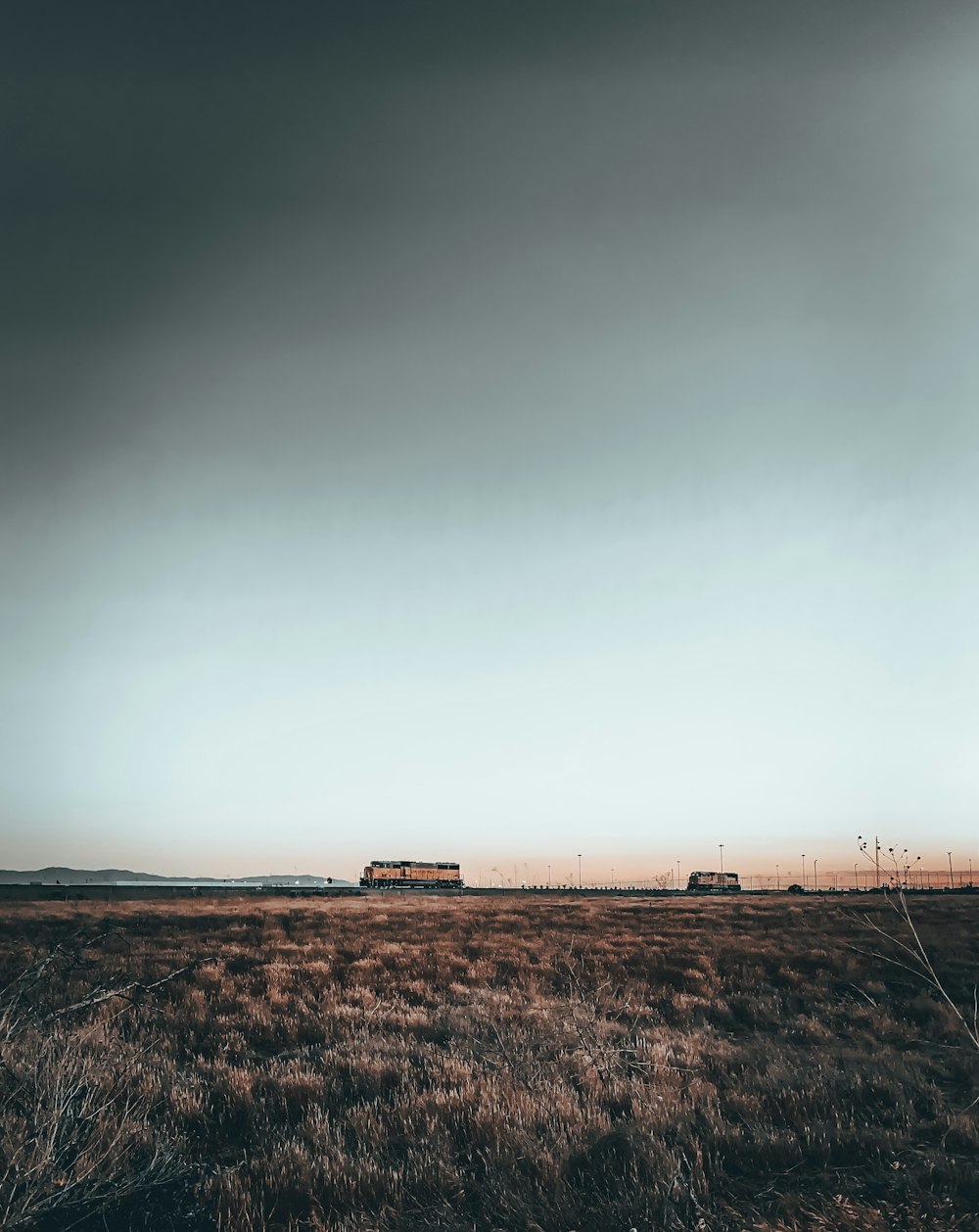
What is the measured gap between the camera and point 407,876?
94375 mm

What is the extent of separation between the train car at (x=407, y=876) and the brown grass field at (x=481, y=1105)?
80874 millimetres

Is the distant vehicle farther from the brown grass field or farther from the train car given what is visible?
the brown grass field

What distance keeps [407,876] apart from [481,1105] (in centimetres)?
9087

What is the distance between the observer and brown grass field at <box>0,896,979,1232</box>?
225 inches

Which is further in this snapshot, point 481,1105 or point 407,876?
point 407,876

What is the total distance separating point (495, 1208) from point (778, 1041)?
23.6 feet

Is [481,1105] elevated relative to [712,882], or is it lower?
elevated

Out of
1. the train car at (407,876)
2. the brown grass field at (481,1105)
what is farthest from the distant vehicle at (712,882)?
the brown grass field at (481,1105)

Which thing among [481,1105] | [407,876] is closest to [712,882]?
[407,876]

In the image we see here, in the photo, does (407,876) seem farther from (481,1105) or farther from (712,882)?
(481,1105)

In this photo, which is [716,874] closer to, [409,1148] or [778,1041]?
[778,1041]

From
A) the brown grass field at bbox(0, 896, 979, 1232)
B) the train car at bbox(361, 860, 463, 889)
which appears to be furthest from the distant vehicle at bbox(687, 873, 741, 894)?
the brown grass field at bbox(0, 896, 979, 1232)

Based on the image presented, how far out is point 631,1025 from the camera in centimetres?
1195

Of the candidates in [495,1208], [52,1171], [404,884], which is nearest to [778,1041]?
[495,1208]
